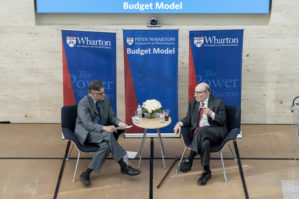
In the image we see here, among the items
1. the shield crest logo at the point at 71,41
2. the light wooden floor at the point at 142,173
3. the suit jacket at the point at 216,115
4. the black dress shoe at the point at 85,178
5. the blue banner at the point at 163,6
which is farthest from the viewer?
the blue banner at the point at 163,6

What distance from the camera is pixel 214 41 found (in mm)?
6465

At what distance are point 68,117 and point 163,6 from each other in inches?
98.3

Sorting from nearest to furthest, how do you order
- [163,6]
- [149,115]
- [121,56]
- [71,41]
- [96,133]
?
1. [96,133]
2. [149,115]
3. [71,41]
4. [163,6]
5. [121,56]

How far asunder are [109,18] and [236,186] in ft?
11.7

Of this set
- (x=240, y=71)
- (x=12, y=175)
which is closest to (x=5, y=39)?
(x=12, y=175)

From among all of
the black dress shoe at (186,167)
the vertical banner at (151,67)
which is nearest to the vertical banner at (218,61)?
the vertical banner at (151,67)

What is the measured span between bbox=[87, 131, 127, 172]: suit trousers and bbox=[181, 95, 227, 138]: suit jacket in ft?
3.43

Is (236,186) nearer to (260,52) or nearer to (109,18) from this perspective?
(260,52)

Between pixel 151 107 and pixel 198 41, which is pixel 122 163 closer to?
pixel 151 107

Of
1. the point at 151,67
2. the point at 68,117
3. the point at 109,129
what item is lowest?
the point at 109,129

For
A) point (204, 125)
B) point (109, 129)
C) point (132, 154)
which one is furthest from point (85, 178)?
point (204, 125)

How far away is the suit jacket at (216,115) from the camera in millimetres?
5531

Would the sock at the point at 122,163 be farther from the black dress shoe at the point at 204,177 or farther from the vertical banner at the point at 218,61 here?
the vertical banner at the point at 218,61

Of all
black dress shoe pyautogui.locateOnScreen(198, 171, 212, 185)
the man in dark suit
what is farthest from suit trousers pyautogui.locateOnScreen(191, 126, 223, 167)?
black dress shoe pyautogui.locateOnScreen(198, 171, 212, 185)
